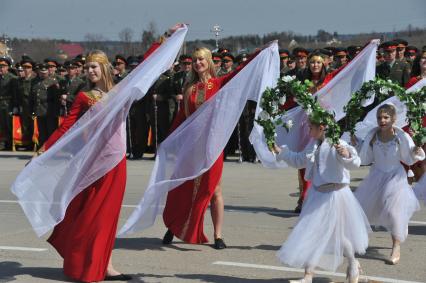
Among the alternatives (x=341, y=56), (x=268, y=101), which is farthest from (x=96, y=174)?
(x=341, y=56)

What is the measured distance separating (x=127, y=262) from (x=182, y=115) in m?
1.79

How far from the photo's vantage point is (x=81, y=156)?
22.5ft

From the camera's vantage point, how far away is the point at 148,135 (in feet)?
58.6

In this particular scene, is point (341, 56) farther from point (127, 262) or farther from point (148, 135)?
point (127, 262)

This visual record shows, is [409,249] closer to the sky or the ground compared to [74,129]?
closer to the ground

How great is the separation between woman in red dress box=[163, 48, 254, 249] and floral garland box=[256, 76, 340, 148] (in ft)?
4.97

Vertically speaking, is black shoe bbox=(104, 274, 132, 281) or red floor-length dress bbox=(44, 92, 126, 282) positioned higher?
red floor-length dress bbox=(44, 92, 126, 282)

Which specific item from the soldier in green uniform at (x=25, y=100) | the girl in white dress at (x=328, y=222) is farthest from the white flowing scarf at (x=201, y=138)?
the soldier in green uniform at (x=25, y=100)

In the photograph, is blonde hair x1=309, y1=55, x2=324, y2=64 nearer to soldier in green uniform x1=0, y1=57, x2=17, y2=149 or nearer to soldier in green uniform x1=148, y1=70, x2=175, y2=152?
soldier in green uniform x1=148, y1=70, x2=175, y2=152

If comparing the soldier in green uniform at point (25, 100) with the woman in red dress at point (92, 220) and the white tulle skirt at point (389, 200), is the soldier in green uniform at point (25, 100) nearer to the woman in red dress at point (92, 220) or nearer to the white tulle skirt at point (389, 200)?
the woman in red dress at point (92, 220)

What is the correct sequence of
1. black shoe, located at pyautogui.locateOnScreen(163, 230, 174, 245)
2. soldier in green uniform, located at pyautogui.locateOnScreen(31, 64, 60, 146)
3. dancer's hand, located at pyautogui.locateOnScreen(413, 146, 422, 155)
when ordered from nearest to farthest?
dancer's hand, located at pyautogui.locateOnScreen(413, 146, 422, 155)
black shoe, located at pyautogui.locateOnScreen(163, 230, 174, 245)
soldier in green uniform, located at pyautogui.locateOnScreen(31, 64, 60, 146)

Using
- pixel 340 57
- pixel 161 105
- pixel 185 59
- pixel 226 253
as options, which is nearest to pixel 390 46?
pixel 340 57

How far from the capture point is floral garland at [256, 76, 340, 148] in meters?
6.32

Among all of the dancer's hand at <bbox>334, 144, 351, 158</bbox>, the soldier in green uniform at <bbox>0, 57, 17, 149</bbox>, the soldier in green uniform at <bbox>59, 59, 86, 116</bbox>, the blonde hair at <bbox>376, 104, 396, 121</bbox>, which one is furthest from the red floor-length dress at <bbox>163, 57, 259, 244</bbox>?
the soldier in green uniform at <bbox>0, 57, 17, 149</bbox>
